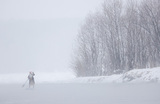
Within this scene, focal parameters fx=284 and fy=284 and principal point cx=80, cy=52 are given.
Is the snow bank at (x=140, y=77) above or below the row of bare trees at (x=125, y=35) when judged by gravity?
below

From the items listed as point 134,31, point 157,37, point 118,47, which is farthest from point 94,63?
point 157,37

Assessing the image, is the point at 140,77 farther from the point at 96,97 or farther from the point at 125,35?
the point at 125,35

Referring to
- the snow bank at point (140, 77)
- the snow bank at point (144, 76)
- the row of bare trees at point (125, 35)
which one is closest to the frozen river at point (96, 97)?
the snow bank at point (144, 76)

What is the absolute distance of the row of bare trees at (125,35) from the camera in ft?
115

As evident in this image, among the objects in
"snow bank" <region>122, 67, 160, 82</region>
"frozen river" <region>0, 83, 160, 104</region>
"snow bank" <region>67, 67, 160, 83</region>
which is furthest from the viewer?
"snow bank" <region>67, 67, 160, 83</region>

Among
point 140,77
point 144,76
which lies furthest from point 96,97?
point 140,77

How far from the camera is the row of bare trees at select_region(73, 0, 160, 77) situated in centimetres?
3519

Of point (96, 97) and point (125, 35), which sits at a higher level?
point (125, 35)

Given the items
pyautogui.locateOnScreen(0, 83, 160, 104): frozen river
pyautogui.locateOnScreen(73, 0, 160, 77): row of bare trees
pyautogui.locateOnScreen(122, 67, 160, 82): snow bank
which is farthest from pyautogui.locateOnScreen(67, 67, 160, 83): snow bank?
pyautogui.locateOnScreen(73, 0, 160, 77): row of bare trees

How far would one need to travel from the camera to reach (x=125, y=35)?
134 ft

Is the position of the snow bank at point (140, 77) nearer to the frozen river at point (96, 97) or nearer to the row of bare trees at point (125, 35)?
the frozen river at point (96, 97)

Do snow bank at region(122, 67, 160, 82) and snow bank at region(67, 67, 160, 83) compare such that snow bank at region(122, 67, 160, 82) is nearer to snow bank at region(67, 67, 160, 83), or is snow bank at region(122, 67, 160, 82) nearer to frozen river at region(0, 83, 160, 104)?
snow bank at region(67, 67, 160, 83)

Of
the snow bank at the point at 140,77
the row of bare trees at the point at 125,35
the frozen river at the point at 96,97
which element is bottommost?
the frozen river at the point at 96,97

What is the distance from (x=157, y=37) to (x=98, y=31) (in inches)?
556
